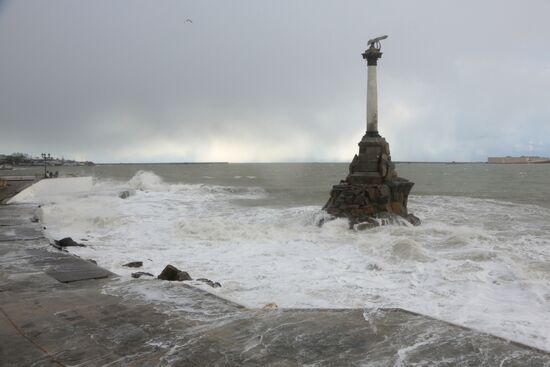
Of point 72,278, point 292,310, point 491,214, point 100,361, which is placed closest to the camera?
point 100,361

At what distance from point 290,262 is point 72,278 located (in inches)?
182

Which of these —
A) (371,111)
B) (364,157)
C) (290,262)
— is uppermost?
(371,111)

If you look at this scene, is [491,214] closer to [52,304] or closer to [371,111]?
[371,111]

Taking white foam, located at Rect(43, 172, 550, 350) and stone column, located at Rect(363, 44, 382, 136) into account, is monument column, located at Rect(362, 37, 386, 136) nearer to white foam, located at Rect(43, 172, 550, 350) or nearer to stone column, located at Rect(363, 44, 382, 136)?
stone column, located at Rect(363, 44, 382, 136)

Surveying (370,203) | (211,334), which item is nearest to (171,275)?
(211,334)

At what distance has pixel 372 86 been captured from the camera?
18375 millimetres

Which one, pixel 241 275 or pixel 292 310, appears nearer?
pixel 292 310

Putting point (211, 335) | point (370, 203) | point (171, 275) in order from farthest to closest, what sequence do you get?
point (370, 203) → point (171, 275) → point (211, 335)

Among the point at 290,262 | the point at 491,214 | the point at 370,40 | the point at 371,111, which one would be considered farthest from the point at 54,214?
the point at 491,214

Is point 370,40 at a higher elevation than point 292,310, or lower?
higher

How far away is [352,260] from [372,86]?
10.00 m

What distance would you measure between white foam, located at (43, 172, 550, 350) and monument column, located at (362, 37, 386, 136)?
446 cm

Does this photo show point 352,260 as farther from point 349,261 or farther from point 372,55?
point 372,55

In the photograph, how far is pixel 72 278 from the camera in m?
→ 6.81
